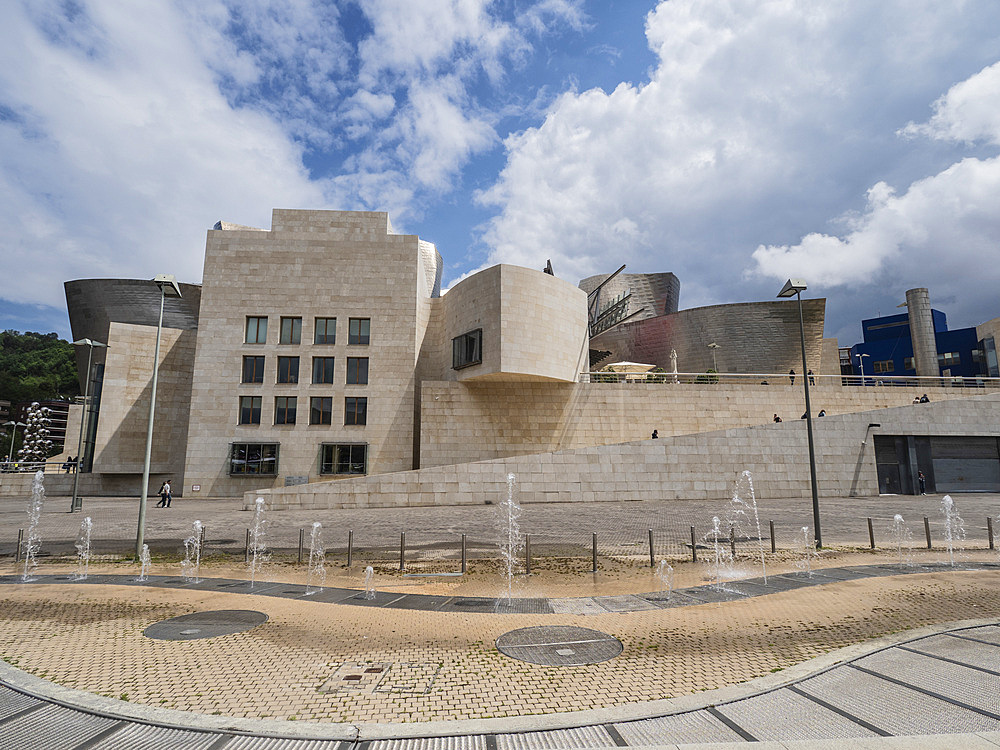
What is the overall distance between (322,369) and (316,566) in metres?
25.7

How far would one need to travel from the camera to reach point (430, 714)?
4809 millimetres

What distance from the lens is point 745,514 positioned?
22156 mm

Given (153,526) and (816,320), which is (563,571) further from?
(816,320)

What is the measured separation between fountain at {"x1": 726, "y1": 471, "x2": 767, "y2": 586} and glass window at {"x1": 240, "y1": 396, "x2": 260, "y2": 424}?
29.5 m

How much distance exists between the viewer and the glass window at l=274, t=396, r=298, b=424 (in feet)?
117

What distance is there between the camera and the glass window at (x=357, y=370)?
119ft

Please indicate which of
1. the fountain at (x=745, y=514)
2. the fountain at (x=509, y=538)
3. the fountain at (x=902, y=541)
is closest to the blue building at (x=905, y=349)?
the fountain at (x=745, y=514)

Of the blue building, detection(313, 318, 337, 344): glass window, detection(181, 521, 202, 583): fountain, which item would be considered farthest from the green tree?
the blue building

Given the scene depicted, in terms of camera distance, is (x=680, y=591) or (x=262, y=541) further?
(x=262, y=541)

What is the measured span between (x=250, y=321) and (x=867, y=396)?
4368cm

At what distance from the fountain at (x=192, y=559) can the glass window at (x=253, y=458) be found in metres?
17.8

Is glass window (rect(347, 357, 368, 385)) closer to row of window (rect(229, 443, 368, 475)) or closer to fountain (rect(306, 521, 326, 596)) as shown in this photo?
row of window (rect(229, 443, 368, 475))

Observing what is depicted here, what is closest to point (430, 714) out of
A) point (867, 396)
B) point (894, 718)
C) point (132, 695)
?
point (132, 695)

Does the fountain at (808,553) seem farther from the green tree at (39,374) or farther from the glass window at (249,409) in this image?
the green tree at (39,374)
